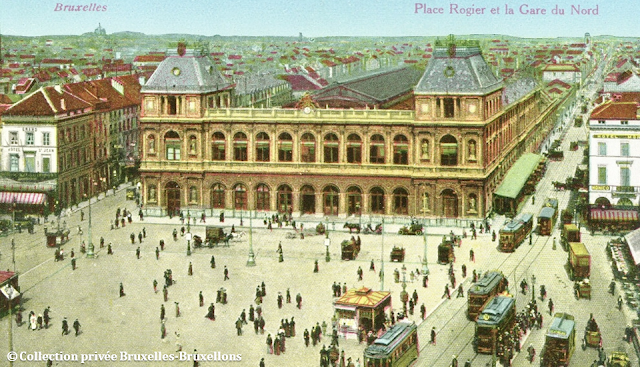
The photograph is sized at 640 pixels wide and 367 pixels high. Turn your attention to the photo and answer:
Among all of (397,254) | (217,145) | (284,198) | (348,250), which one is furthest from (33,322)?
(217,145)

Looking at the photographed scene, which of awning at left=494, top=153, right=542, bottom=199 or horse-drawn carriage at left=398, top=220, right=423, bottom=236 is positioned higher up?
awning at left=494, top=153, right=542, bottom=199

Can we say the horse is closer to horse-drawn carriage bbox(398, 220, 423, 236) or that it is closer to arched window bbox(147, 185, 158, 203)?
horse-drawn carriage bbox(398, 220, 423, 236)

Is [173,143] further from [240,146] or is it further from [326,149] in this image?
[326,149]

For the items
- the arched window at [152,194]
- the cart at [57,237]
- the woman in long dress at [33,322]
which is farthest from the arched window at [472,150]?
the woman in long dress at [33,322]

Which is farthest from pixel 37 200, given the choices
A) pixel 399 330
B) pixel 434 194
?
pixel 399 330

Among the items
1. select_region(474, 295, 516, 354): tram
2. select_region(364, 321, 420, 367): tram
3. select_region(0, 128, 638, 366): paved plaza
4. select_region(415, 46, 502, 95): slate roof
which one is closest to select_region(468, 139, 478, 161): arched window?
select_region(415, 46, 502, 95): slate roof

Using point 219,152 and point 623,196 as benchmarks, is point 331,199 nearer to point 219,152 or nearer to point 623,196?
point 219,152

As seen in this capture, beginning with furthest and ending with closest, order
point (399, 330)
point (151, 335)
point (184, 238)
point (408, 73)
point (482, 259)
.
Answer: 1. point (408, 73)
2. point (184, 238)
3. point (482, 259)
4. point (151, 335)
5. point (399, 330)
